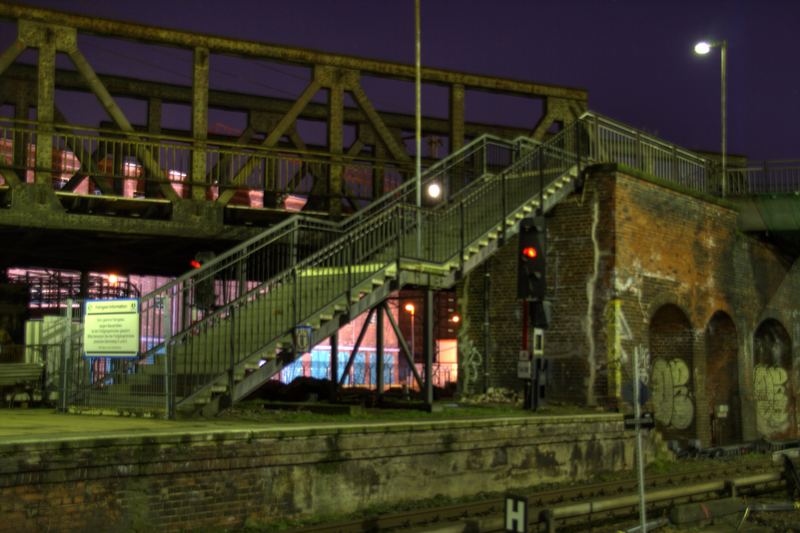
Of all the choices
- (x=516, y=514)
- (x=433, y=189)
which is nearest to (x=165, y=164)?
(x=433, y=189)

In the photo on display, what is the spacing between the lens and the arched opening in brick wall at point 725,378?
2489 cm

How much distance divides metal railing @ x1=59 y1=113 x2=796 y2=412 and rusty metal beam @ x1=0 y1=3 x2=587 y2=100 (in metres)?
4.64

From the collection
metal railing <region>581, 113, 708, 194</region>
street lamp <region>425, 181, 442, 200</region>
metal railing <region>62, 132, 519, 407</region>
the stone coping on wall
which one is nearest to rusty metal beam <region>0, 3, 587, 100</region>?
metal railing <region>581, 113, 708, 194</region>

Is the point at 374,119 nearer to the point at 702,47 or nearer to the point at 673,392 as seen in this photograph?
the point at 702,47

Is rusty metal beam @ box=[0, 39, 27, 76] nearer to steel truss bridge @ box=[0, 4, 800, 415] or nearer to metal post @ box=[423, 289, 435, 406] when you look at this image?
steel truss bridge @ box=[0, 4, 800, 415]

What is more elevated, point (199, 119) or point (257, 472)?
point (199, 119)

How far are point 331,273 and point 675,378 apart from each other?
9969 millimetres

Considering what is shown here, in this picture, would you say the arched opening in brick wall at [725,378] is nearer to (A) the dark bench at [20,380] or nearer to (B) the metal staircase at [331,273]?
(B) the metal staircase at [331,273]

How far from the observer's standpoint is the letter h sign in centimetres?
1007

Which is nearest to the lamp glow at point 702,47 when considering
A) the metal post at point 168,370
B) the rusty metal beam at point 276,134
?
the rusty metal beam at point 276,134

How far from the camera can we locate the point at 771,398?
27.6 meters

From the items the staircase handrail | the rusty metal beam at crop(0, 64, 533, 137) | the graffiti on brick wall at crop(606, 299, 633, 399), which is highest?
the rusty metal beam at crop(0, 64, 533, 137)

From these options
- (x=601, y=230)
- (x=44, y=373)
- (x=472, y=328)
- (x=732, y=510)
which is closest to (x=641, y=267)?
(x=601, y=230)

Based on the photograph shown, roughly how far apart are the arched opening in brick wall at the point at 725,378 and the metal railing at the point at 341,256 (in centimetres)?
368
